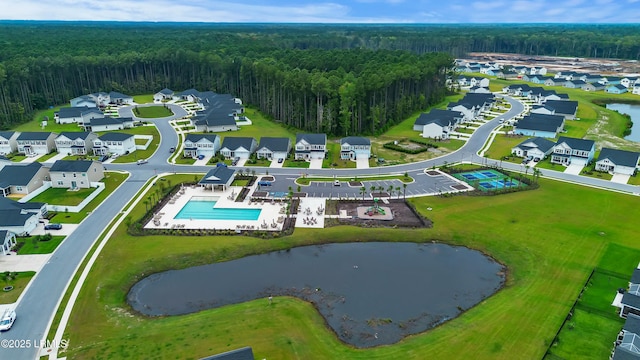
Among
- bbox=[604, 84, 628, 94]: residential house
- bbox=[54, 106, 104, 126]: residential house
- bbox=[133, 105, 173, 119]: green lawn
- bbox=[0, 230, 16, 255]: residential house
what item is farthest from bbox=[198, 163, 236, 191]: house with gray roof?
bbox=[604, 84, 628, 94]: residential house

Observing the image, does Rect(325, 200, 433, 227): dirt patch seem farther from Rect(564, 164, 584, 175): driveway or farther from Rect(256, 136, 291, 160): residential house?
Rect(564, 164, 584, 175): driveway

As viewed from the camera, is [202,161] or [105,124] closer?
[202,161]

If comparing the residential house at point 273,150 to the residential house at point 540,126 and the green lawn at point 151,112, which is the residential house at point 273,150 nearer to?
the green lawn at point 151,112

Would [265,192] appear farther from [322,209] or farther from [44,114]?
[44,114]

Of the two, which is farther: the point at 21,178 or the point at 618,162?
the point at 618,162

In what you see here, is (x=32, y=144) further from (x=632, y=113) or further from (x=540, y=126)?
(x=632, y=113)

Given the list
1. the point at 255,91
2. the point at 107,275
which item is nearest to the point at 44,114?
the point at 255,91

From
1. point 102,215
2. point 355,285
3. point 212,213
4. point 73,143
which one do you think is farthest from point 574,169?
point 73,143
